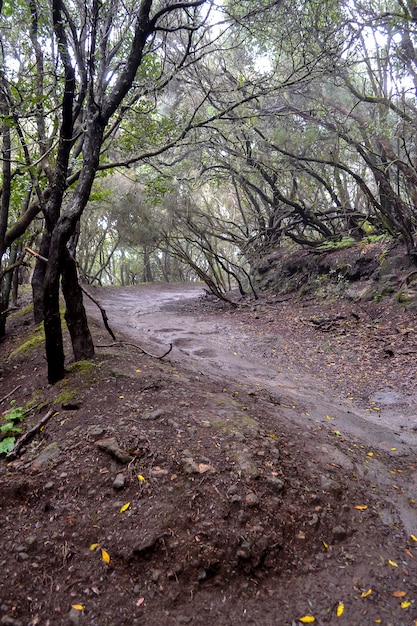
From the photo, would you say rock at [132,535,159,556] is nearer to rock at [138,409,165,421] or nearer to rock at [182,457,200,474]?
rock at [182,457,200,474]

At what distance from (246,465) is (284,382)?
139 inches

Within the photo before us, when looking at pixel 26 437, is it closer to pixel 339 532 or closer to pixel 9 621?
pixel 9 621

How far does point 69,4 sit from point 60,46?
2359 mm

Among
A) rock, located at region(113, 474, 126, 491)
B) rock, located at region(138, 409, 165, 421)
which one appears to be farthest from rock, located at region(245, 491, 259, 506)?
rock, located at region(138, 409, 165, 421)

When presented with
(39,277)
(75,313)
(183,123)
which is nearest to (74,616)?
(75,313)

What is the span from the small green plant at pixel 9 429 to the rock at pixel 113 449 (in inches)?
35.4

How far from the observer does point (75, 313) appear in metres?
4.92

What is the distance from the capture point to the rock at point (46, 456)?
331cm

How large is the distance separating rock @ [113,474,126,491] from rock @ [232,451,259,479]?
93 centimetres

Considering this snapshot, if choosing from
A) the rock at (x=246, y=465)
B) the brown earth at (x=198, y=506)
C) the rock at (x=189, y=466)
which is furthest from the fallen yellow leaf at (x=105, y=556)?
the rock at (x=246, y=465)

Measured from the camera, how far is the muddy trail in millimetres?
4430

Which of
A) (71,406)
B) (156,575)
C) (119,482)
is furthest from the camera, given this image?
(71,406)

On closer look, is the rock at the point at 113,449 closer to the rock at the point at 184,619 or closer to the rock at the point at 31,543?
the rock at the point at 31,543

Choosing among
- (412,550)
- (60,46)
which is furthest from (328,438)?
(60,46)
